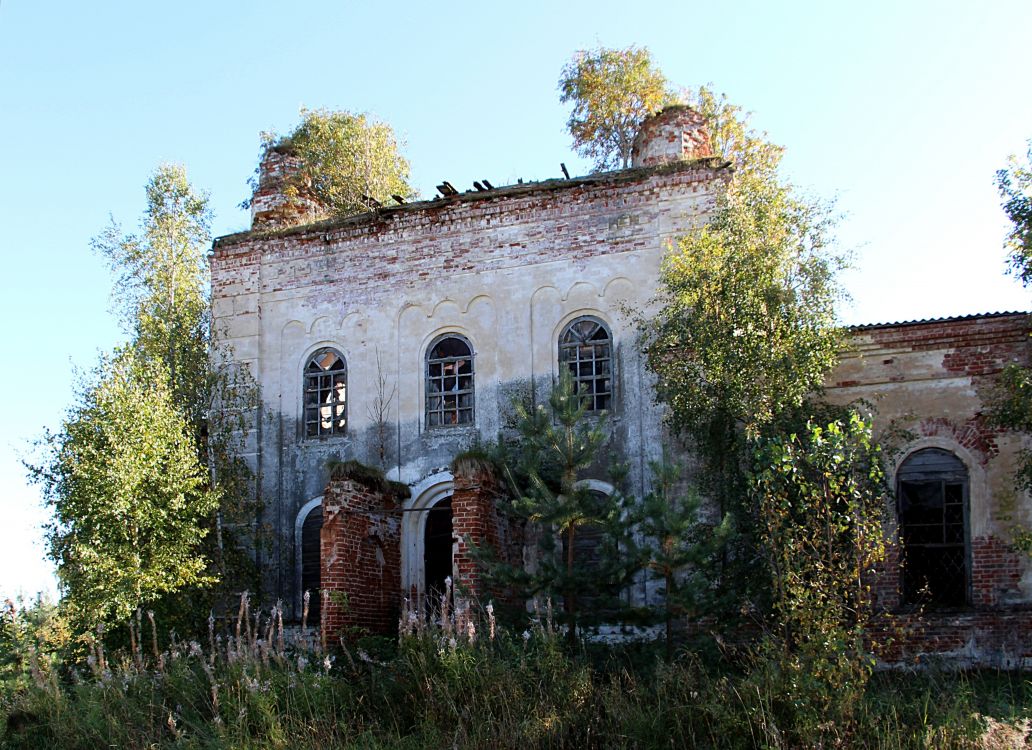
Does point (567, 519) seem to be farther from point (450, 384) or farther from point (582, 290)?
point (450, 384)

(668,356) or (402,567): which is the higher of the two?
(668,356)

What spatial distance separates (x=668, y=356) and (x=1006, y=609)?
563 centimetres

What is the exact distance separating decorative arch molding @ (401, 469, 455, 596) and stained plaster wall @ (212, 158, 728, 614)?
0.20 m

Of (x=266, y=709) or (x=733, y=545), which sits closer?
(x=266, y=709)

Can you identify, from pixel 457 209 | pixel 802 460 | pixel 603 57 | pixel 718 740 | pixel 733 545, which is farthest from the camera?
pixel 603 57

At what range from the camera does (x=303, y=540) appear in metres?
18.6

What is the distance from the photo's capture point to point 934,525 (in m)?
15.4

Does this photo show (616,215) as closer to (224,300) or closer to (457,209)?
(457,209)

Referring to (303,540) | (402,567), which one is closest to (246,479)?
(303,540)

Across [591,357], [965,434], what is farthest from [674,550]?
[591,357]

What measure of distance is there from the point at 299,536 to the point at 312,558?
0.47m

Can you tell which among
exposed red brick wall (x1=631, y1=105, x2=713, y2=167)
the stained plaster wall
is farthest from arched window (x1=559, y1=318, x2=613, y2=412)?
exposed red brick wall (x1=631, y1=105, x2=713, y2=167)

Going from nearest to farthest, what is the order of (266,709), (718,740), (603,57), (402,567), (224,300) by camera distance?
(718,740) → (266,709) → (402,567) → (224,300) → (603,57)

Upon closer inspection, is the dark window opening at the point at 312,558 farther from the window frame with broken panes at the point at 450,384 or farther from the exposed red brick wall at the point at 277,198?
the exposed red brick wall at the point at 277,198
